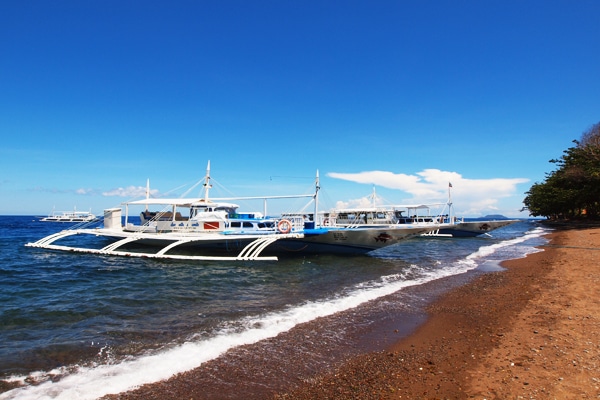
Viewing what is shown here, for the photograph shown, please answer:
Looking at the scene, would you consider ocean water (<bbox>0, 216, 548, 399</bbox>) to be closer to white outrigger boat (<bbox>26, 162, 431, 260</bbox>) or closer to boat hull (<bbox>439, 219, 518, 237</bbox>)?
white outrigger boat (<bbox>26, 162, 431, 260</bbox>)

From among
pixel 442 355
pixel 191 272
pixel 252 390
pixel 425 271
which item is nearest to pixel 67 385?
pixel 252 390

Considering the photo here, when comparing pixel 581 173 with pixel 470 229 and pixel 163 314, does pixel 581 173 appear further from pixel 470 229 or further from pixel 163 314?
pixel 163 314

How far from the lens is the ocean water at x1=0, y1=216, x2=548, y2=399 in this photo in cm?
610

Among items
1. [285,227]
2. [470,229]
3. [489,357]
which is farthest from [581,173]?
[489,357]

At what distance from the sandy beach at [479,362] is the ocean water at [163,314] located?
68 cm

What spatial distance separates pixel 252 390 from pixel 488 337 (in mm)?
5201

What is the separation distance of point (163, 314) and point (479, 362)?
8.08m

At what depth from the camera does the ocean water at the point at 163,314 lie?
20.0ft

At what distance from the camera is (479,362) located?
590 centimetres

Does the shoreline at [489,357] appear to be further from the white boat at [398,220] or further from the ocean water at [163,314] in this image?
the white boat at [398,220]

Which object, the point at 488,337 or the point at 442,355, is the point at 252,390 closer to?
the point at 442,355

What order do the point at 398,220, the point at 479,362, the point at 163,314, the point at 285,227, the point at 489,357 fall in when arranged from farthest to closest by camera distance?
the point at 398,220
the point at 285,227
the point at 163,314
the point at 489,357
the point at 479,362

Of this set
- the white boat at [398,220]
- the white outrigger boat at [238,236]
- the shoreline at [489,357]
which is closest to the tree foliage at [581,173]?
the white boat at [398,220]

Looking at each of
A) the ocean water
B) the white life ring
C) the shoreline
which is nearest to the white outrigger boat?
the white life ring
